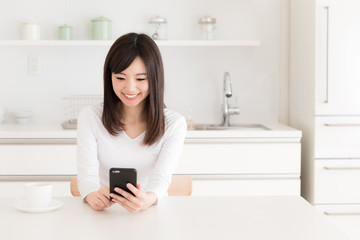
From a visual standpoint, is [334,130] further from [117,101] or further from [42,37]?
[42,37]

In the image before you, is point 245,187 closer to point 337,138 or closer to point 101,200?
point 337,138

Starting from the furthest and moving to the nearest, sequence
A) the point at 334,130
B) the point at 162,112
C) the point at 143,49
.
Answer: the point at 334,130, the point at 162,112, the point at 143,49

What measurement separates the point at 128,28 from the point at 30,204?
2187 mm

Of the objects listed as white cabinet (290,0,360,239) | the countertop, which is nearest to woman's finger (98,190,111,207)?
the countertop

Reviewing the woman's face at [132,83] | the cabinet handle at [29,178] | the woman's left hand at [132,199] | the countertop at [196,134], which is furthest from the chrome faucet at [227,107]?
the woman's left hand at [132,199]

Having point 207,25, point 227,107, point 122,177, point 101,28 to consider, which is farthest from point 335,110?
point 122,177

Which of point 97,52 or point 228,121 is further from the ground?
point 97,52

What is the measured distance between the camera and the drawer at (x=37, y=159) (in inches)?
117

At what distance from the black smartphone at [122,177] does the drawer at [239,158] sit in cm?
146

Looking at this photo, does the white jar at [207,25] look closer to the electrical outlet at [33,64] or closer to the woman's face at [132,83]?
the electrical outlet at [33,64]

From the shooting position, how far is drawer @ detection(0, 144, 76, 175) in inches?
117

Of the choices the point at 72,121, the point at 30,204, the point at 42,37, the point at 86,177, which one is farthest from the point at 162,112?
the point at 42,37

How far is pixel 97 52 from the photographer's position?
11.7 feet

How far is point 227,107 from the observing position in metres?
3.46
